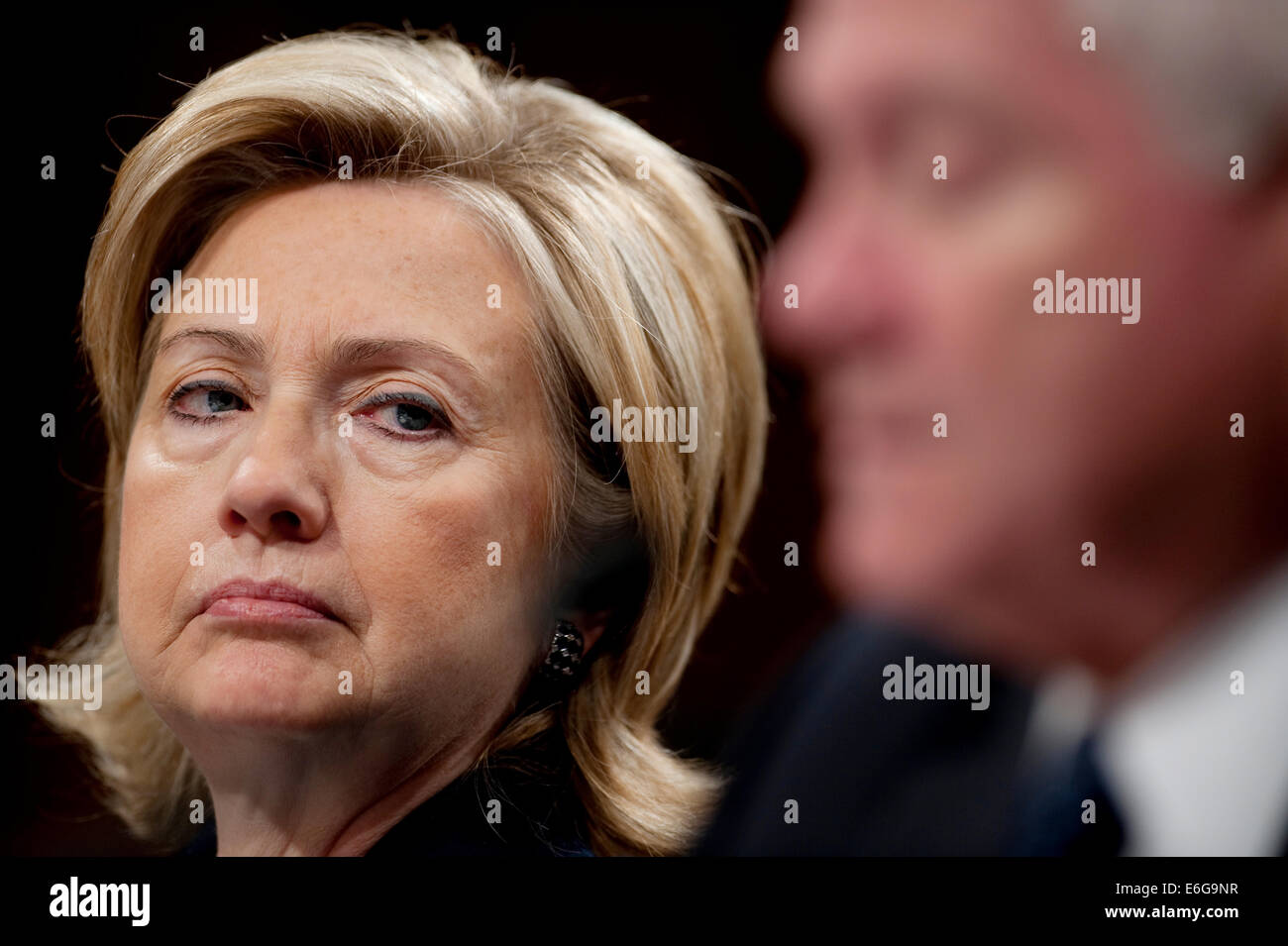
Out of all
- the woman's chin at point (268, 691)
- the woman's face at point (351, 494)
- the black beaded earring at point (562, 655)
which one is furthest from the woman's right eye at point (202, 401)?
the black beaded earring at point (562, 655)

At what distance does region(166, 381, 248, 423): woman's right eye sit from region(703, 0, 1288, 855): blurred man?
72cm

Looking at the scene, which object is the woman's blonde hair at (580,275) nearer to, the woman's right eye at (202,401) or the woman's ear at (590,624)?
the woman's ear at (590,624)

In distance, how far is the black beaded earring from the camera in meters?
1.75

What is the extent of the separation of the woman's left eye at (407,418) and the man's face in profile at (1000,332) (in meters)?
0.49

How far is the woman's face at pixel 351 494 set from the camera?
1.65 m

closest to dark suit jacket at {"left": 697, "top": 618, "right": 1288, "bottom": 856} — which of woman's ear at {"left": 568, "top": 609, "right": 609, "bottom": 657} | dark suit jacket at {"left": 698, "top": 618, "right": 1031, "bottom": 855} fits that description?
dark suit jacket at {"left": 698, "top": 618, "right": 1031, "bottom": 855}

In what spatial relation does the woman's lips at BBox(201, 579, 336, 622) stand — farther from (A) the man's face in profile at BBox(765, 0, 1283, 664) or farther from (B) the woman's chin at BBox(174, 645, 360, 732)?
(A) the man's face in profile at BBox(765, 0, 1283, 664)

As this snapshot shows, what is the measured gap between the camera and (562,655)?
69.2 inches

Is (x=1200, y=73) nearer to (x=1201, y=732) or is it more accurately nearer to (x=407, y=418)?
(x=1201, y=732)

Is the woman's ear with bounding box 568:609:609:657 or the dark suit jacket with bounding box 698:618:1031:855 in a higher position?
the woman's ear with bounding box 568:609:609:657

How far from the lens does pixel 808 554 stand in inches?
71.8

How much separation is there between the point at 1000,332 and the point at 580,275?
52cm
